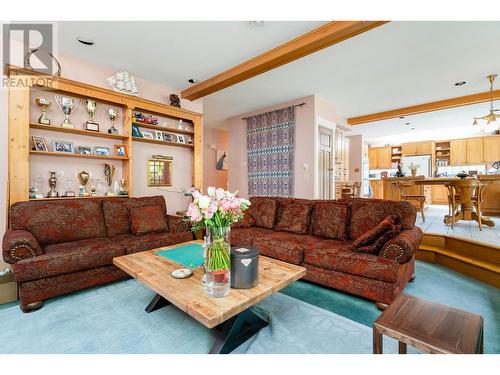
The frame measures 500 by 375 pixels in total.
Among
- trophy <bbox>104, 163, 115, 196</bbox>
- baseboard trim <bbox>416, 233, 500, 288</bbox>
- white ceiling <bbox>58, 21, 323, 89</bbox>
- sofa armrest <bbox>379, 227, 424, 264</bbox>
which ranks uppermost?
white ceiling <bbox>58, 21, 323, 89</bbox>

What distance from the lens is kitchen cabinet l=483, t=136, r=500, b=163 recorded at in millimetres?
7082

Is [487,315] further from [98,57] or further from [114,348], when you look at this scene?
[98,57]

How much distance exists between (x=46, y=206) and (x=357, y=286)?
3.30 metres

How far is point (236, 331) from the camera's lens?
5.17ft

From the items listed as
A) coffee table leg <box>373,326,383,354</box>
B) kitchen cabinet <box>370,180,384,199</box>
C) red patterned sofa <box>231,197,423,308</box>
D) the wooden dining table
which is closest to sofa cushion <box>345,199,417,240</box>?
red patterned sofa <box>231,197,423,308</box>

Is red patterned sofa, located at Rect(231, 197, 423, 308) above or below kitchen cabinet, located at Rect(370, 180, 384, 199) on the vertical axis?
below

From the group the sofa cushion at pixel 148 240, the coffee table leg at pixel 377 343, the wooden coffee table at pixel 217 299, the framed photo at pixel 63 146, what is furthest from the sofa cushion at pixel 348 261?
the framed photo at pixel 63 146

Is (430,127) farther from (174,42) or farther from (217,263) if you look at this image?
(217,263)

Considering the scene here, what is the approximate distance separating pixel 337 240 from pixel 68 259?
8.97ft

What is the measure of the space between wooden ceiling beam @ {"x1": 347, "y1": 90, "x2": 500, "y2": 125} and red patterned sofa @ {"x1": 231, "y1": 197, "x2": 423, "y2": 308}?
12.1 ft

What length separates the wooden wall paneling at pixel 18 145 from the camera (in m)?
2.63

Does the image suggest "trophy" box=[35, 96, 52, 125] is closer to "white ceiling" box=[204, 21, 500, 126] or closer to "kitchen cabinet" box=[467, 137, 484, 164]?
"white ceiling" box=[204, 21, 500, 126]

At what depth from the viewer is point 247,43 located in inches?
111
